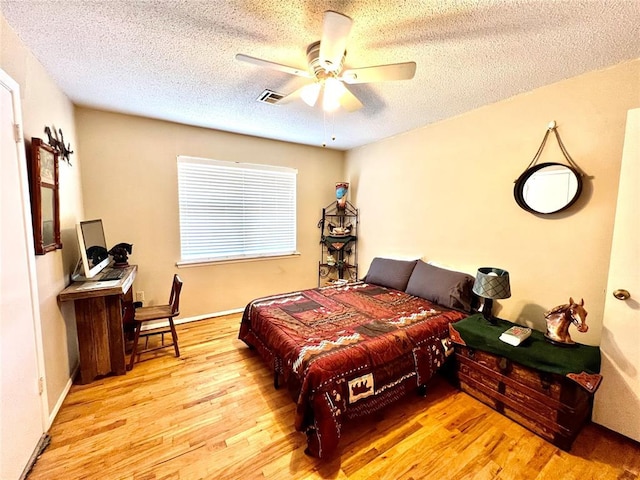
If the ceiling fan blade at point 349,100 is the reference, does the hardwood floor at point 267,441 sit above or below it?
below

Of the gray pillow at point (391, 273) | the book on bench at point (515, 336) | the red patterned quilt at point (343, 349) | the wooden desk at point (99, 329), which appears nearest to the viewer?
the red patterned quilt at point (343, 349)

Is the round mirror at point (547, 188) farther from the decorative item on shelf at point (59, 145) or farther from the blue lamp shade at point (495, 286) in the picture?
the decorative item on shelf at point (59, 145)

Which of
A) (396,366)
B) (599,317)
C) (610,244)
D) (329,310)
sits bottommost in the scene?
(396,366)

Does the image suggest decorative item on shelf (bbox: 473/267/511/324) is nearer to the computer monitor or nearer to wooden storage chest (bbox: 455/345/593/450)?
wooden storage chest (bbox: 455/345/593/450)

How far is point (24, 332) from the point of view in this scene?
145 centimetres

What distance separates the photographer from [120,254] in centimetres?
272

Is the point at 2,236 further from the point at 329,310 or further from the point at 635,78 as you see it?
the point at 635,78

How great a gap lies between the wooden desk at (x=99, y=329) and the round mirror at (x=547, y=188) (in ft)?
11.3

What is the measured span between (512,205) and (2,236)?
11.5ft

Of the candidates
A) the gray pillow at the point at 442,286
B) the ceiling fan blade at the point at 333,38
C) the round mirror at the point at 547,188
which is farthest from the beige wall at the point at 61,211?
the round mirror at the point at 547,188

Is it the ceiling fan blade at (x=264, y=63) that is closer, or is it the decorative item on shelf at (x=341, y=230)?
the ceiling fan blade at (x=264, y=63)

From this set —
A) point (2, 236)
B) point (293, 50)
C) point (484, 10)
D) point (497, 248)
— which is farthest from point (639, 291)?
point (2, 236)

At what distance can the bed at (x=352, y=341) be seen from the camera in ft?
5.10

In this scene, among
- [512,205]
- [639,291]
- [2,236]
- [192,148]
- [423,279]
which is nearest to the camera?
[2,236]
